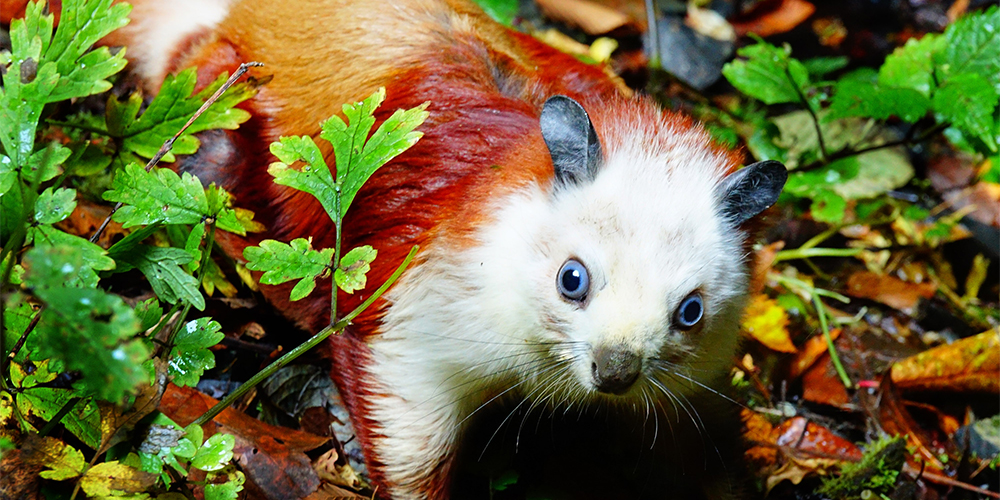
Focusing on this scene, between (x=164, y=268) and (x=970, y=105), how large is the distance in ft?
12.2

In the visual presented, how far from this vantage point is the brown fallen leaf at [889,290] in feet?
16.7

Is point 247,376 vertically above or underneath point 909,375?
above

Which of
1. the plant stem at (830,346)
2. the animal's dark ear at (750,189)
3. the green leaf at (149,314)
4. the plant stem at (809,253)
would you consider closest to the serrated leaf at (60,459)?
the green leaf at (149,314)

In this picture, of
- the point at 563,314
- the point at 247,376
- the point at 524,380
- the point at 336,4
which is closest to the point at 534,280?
the point at 563,314

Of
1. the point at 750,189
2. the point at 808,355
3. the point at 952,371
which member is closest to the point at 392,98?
the point at 750,189

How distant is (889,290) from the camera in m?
5.14

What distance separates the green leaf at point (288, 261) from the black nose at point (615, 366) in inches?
33.6

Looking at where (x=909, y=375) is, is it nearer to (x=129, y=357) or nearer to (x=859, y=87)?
(x=859, y=87)

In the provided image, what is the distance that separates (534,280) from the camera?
2678 mm

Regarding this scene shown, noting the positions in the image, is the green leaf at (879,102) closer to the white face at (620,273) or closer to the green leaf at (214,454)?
the white face at (620,273)

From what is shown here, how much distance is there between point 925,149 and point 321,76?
476 cm

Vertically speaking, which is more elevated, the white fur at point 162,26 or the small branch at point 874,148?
the white fur at point 162,26

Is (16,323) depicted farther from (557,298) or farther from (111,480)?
(557,298)

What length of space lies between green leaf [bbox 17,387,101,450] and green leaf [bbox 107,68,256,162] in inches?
35.4
